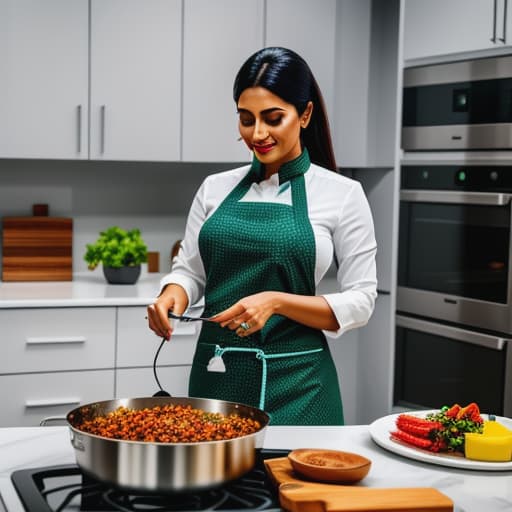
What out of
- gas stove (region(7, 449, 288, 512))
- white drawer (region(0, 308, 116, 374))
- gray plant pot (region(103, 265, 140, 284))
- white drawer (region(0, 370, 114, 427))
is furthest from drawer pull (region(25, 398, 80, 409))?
gas stove (region(7, 449, 288, 512))

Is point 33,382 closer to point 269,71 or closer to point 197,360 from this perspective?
point 197,360

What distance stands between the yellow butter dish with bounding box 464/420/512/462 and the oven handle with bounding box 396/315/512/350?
5.37 ft

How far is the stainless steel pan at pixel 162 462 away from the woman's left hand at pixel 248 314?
44cm

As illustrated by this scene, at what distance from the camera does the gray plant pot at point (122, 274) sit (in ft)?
11.7

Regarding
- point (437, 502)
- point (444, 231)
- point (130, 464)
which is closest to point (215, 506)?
point (130, 464)

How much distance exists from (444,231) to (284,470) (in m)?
2.13

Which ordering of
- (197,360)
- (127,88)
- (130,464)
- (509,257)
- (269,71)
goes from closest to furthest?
(130,464)
(269,71)
(197,360)
(509,257)
(127,88)

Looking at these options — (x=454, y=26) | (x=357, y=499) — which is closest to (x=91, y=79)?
(x=454, y=26)

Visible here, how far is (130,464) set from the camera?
3.71 feet

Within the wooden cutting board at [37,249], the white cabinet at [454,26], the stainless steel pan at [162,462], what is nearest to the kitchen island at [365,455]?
the stainless steel pan at [162,462]

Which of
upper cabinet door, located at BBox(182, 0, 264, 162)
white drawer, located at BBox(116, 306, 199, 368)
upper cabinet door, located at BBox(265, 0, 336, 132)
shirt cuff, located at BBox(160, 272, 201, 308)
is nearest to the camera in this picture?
shirt cuff, located at BBox(160, 272, 201, 308)

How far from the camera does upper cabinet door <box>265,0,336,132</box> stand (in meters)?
3.66

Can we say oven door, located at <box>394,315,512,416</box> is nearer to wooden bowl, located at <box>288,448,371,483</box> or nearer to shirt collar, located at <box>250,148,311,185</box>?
shirt collar, located at <box>250,148,311,185</box>

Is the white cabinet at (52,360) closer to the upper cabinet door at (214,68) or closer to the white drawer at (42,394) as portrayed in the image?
the white drawer at (42,394)
